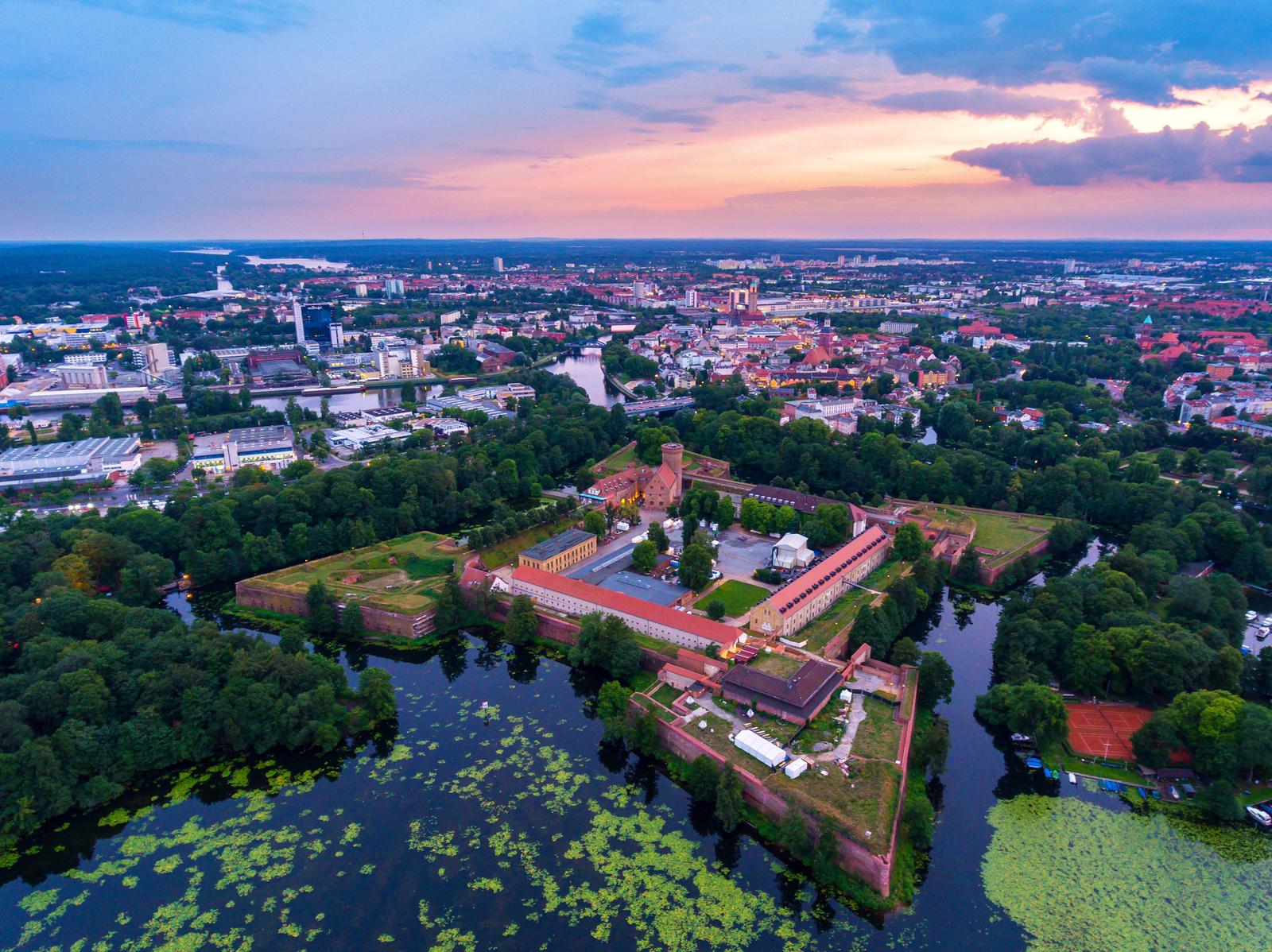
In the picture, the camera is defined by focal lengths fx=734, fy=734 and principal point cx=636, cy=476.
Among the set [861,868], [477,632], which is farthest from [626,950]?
[477,632]

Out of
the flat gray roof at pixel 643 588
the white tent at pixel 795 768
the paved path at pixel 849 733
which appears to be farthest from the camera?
the flat gray roof at pixel 643 588

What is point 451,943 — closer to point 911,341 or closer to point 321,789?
point 321,789

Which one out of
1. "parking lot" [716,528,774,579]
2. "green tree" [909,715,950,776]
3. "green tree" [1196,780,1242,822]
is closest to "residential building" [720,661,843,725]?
"green tree" [909,715,950,776]

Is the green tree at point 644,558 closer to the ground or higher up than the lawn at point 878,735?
higher up

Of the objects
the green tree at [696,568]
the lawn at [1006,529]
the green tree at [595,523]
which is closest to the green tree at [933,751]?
the green tree at [696,568]

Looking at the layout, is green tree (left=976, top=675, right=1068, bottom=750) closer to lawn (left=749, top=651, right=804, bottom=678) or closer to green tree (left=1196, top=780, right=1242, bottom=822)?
green tree (left=1196, top=780, right=1242, bottom=822)

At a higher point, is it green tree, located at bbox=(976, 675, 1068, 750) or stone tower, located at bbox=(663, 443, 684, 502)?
stone tower, located at bbox=(663, 443, 684, 502)

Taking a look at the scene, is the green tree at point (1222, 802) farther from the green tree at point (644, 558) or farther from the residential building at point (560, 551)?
the residential building at point (560, 551)

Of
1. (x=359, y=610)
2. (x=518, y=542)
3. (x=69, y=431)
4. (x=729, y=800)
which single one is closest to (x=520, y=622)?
(x=359, y=610)
